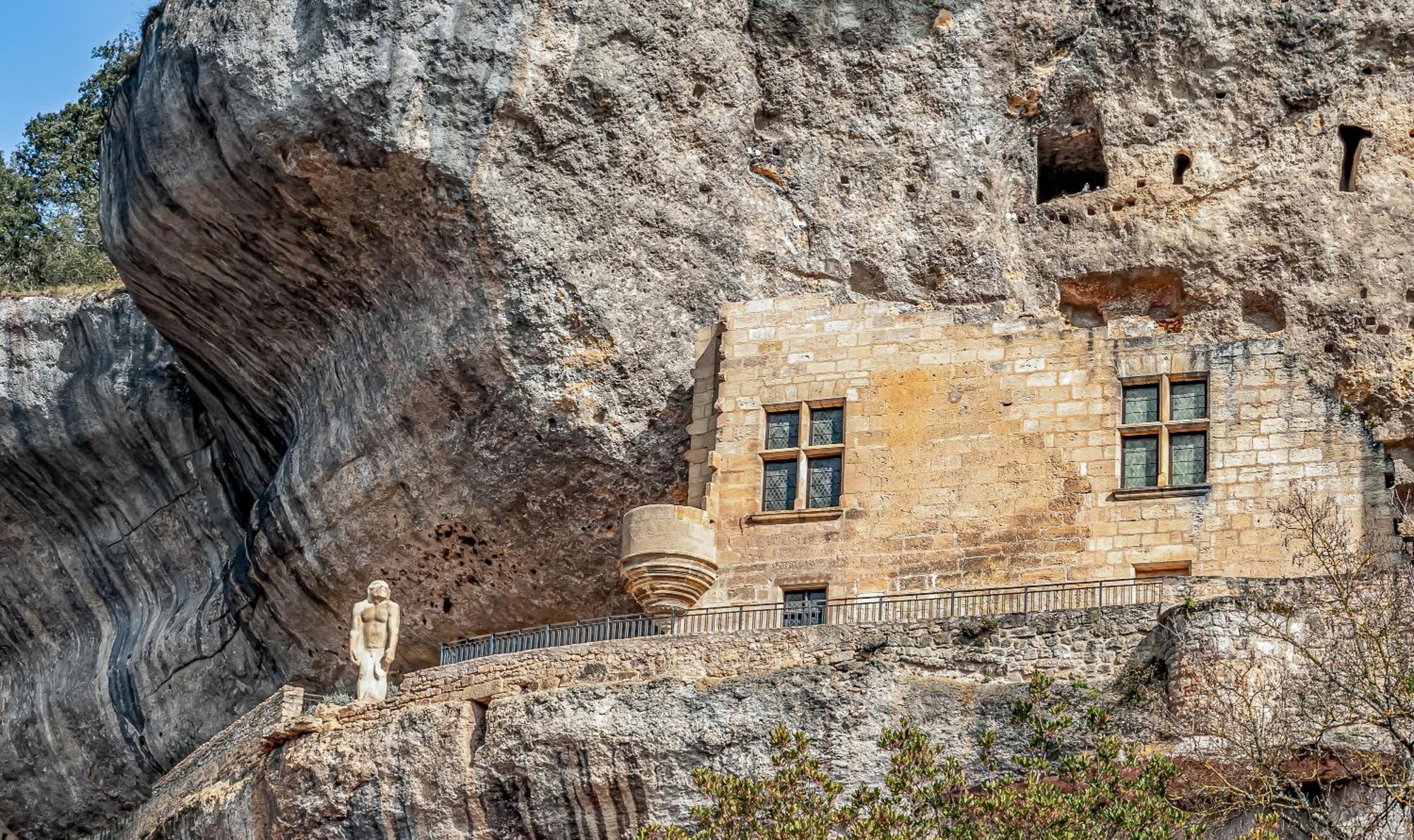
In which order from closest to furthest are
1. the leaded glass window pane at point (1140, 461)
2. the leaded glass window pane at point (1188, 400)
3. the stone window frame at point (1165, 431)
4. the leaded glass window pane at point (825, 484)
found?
the stone window frame at point (1165, 431) < the leaded glass window pane at point (1140, 461) < the leaded glass window pane at point (1188, 400) < the leaded glass window pane at point (825, 484)

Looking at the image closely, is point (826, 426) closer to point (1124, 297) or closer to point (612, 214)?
point (612, 214)

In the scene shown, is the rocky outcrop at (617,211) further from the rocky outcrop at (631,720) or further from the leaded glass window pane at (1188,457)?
the rocky outcrop at (631,720)

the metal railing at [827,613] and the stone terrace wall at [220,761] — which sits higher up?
the metal railing at [827,613]

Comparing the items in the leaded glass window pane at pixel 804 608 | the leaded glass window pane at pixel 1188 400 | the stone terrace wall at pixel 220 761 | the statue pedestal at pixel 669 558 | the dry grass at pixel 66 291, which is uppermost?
the dry grass at pixel 66 291

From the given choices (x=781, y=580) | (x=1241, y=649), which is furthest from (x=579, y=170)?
(x=1241, y=649)

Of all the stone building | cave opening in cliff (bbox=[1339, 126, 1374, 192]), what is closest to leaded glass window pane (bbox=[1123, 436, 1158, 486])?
the stone building

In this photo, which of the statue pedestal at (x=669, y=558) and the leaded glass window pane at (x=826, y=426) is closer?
the statue pedestal at (x=669, y=558)

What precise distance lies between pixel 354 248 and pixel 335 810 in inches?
358

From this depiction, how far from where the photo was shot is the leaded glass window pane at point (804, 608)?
3250 centimetres

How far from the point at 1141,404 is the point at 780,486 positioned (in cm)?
466

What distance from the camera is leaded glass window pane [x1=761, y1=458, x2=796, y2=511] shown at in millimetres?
34344

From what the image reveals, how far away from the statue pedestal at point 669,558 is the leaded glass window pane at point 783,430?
5.04 ft

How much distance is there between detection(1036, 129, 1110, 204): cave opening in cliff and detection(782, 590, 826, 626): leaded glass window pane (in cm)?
870

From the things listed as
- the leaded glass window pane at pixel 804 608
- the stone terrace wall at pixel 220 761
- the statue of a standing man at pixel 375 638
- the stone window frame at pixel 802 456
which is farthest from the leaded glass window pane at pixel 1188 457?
the stone terrace wall at pixel 220 761
